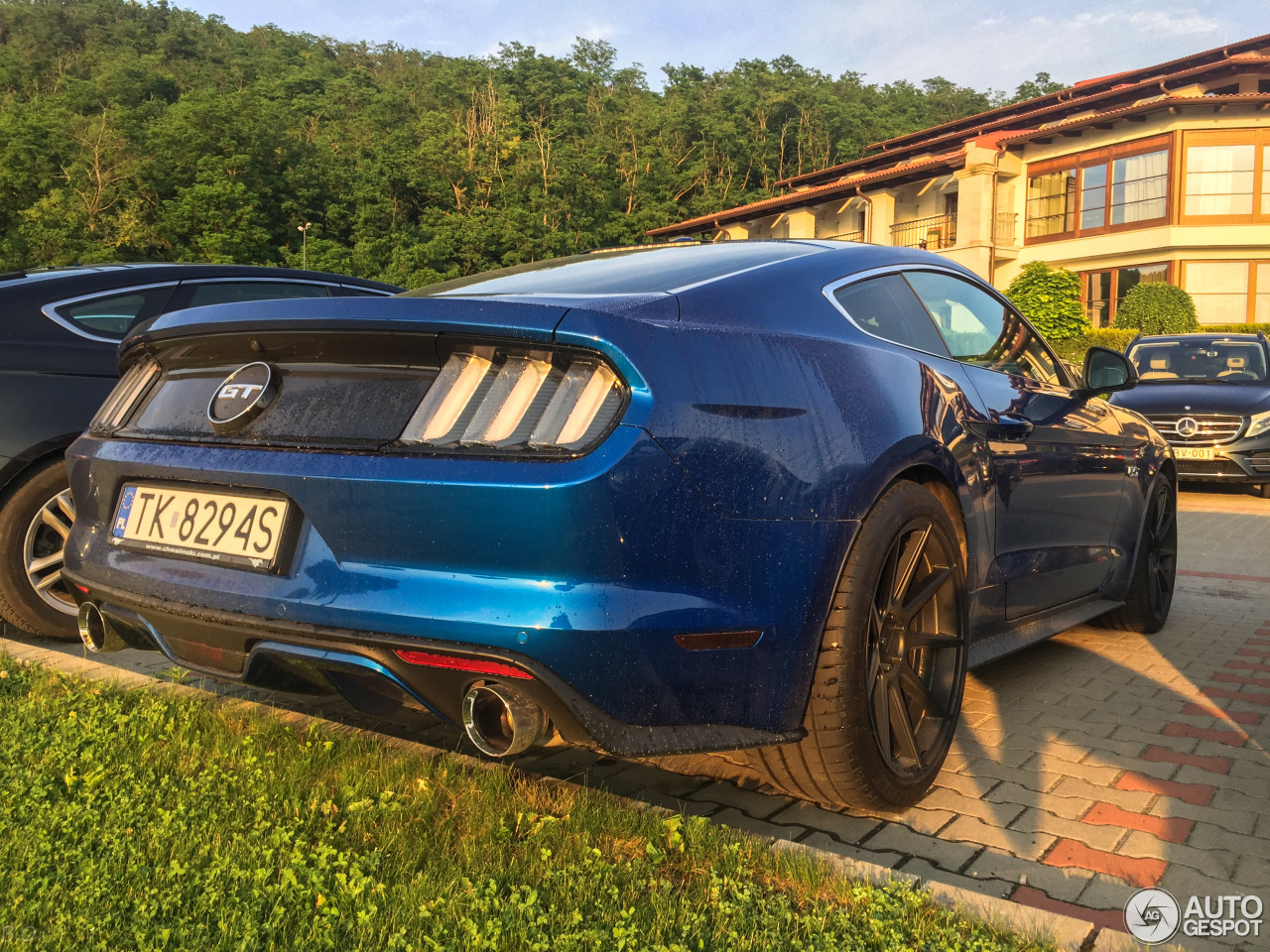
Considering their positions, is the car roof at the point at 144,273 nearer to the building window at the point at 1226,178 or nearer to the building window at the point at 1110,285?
the building window at the point at 1110,285

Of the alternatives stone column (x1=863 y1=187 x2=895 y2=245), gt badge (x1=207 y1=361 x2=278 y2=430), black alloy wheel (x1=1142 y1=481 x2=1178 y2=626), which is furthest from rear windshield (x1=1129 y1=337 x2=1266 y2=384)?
stone column (x1=863 y1=187 x2=895 y2=245)

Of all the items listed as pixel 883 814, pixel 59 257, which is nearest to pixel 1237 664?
pixel 883 814

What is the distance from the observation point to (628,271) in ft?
8.96

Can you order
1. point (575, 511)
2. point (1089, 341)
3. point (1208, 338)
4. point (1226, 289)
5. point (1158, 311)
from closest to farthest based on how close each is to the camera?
1. point (575, 511)
2. point (1208, 338)
3. point (1089, 341)
4. point (1158, 311)
5. point (1226, 289)

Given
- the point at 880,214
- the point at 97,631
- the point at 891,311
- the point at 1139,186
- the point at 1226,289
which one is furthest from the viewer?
the point at 880,214

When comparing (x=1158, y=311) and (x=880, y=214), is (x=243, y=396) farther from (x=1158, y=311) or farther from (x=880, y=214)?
(x=880, y=214)

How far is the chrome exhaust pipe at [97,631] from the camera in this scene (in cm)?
264

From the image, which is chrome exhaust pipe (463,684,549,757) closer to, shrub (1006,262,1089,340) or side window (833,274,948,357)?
side window (833,274,948,357)

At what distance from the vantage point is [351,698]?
7.29ft

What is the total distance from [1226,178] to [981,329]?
98.6ft

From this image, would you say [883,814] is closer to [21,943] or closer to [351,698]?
[351,698]

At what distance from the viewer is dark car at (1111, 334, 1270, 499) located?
1033 cm

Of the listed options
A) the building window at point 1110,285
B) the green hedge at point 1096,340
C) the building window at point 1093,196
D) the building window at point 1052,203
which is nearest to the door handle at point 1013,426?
the green hedge at point 1096,340

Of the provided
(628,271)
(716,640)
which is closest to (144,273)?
(628,271)
